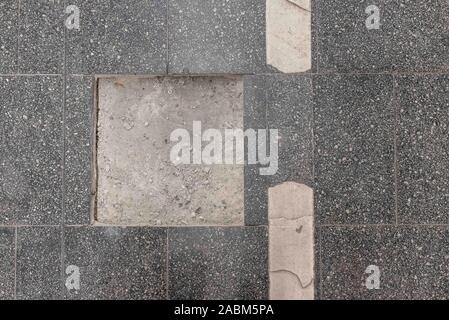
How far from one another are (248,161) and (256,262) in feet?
3.20

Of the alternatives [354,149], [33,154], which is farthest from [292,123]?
[33,154]

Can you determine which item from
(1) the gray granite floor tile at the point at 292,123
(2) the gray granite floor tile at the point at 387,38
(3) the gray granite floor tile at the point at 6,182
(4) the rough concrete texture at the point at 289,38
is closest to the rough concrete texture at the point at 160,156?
(1) the gray granite floor tile at the point at 292,123

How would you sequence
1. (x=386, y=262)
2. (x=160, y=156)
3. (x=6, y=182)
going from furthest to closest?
(x=160, y=156) < (x=6, y=182) < (x=386, y=262)

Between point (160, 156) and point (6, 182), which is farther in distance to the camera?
point (160, 156)

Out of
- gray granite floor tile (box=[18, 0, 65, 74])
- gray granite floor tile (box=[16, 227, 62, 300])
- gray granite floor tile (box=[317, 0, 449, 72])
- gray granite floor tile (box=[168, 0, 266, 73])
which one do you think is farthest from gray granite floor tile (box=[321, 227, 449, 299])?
gray granite floor tile (box=[18, 0, 65, 74])

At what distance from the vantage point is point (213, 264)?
448cm

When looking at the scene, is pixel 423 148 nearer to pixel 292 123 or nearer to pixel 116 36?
pixel 292 123

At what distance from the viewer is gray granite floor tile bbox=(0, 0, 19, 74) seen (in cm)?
457

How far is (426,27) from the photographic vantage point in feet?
14.8

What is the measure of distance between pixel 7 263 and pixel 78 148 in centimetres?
131

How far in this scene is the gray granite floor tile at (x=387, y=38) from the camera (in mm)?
4496
